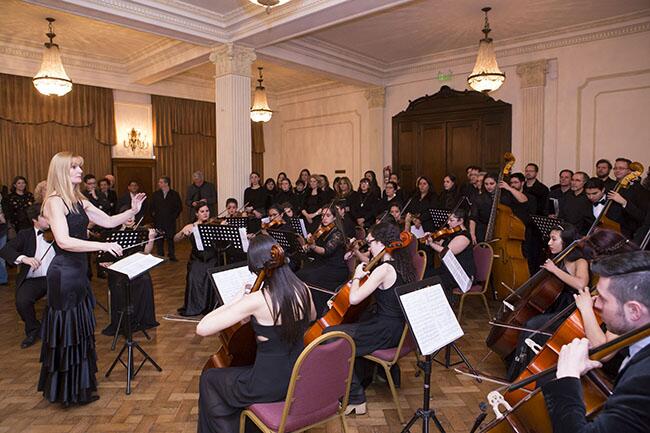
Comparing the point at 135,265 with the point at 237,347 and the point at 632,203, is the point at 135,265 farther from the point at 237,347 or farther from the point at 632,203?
the point at 632,203

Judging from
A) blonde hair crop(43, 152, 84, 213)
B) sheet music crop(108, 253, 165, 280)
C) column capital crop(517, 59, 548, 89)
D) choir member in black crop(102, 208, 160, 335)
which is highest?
column capital crop(517, 59, 548, 89)

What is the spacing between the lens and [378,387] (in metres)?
3.27

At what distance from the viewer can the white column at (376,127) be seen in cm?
983

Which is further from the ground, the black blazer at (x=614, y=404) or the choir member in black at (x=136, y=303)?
the black blazer at (x=614, y=404)

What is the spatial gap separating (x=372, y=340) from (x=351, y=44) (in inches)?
251

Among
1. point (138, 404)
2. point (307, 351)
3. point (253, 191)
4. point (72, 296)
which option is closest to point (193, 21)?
point (253, 191)

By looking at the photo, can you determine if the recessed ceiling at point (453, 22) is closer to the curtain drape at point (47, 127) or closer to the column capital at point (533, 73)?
the column capital at point (533, 73)

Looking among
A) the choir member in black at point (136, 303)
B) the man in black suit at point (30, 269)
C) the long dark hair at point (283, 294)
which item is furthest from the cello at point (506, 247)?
the man in black suit at point (30, 269)

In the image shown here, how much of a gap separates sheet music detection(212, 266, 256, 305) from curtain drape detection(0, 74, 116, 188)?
7763mm

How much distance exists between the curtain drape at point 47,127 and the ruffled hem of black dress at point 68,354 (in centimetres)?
694

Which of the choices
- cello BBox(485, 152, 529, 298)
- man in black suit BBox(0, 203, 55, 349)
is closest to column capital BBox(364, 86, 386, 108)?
cello BBox(485, 152, 529, 298)

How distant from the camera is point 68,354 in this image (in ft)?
9.46

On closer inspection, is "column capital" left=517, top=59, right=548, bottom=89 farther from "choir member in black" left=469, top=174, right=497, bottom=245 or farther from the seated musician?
the seated musician

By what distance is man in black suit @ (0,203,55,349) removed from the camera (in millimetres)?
4102
